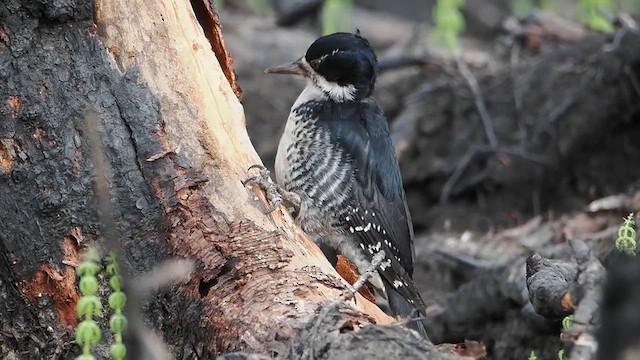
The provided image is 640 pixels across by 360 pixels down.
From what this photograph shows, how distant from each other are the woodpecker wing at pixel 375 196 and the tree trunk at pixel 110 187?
38.3 inches

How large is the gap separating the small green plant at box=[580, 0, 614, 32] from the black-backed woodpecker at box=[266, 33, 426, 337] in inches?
102

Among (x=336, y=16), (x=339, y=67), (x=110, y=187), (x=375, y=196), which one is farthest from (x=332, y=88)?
(x=336, y=16)

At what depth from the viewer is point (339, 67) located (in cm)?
475

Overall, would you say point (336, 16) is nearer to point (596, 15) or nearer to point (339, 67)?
point (596, 15)

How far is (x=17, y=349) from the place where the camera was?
11.7ft

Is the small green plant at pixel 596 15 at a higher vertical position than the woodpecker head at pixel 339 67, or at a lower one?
higher

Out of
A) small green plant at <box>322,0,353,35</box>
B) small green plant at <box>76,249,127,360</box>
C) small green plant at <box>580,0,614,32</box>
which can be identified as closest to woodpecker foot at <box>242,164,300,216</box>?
small green plant at <box>76,249,127,360</box>

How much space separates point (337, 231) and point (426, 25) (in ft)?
15.2

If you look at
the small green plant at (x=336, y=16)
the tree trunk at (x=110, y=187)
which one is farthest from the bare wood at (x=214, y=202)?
the small green plant at (x=336, y=16)

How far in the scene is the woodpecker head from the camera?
4.75 meters

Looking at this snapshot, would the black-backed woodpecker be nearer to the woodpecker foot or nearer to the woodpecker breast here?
the woodpecker breast

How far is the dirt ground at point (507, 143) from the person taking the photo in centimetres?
570

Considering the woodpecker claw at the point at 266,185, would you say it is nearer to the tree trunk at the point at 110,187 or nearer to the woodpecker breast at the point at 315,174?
the tree trunk at the point at 110,187

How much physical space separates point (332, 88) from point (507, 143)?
2051mm
